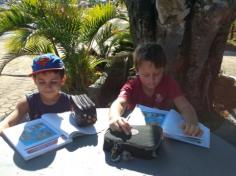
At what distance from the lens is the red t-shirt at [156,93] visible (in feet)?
9.11

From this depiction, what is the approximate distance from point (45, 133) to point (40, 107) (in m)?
0.61

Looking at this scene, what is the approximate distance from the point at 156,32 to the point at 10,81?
424cm

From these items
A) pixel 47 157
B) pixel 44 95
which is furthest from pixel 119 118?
pixel 44 95

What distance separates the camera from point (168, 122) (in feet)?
7.52

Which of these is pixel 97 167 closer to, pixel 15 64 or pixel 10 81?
pixel 10 81

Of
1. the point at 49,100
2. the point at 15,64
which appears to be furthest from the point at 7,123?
the point at 15,64

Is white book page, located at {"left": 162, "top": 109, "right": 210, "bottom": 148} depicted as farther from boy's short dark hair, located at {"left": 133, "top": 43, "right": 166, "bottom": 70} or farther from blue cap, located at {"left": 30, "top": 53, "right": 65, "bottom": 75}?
blue cap, located at {"left": 30, "top": 53, "right": 65, "bottom": 75}

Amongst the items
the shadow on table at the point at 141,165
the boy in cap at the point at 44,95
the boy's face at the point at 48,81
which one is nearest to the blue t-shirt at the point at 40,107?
the boy in cap at the point at 44,95

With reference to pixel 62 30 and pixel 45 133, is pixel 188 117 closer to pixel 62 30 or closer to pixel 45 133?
pixel 45 133

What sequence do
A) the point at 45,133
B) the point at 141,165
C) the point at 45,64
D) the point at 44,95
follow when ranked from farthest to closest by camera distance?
the point at 44,95 < the point at 45,64 < the point at 45,133 < the point at 141,165

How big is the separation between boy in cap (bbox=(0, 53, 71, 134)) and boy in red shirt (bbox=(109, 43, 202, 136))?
43 centimetres

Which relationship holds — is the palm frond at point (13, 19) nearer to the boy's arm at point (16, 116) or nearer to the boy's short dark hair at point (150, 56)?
the boy's arm at point (16, 116)

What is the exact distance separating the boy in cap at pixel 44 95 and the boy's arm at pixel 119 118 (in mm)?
441

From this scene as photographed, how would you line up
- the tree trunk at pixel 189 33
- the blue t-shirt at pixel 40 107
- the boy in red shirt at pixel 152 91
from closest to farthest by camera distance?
the boy in red shirt at pixel 152 91
the blue t-shirt at pixel 40 107
the tree trunk at pixel 189 33
